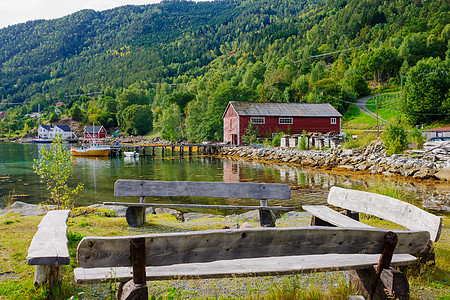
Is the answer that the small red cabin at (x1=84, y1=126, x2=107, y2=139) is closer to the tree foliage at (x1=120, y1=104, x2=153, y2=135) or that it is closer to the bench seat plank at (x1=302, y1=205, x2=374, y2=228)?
the tree foliage at (x1=120, y1=104, x2=153, y2=135)

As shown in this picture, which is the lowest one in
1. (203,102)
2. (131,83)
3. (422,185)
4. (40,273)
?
(422,185)

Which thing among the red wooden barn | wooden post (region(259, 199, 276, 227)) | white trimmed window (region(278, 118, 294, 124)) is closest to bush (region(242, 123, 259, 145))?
the red wooden barn

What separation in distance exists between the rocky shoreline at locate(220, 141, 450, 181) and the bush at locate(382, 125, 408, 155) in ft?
2.05

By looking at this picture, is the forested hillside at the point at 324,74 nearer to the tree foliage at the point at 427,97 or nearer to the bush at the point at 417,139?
the tree foliage at the point at 427,97

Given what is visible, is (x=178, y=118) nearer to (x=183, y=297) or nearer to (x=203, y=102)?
(x=203, y=102)

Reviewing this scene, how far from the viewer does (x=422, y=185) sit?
696 inches

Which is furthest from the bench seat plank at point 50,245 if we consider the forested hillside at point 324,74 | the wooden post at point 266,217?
the forested hillside at point 324,74

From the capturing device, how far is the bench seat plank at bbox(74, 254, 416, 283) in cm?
306

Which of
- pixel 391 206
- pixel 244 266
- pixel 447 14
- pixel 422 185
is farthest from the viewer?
pixel 447 14

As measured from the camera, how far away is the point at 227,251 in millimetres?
2879

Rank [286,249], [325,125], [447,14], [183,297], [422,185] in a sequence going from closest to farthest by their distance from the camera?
[286,249] < [183,297] < [422,185] < [325,125] < [447,14]

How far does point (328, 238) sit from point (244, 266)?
34.7 inches

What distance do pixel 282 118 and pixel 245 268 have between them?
45.1m

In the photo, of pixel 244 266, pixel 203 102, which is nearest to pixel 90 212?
pixel 244 266
